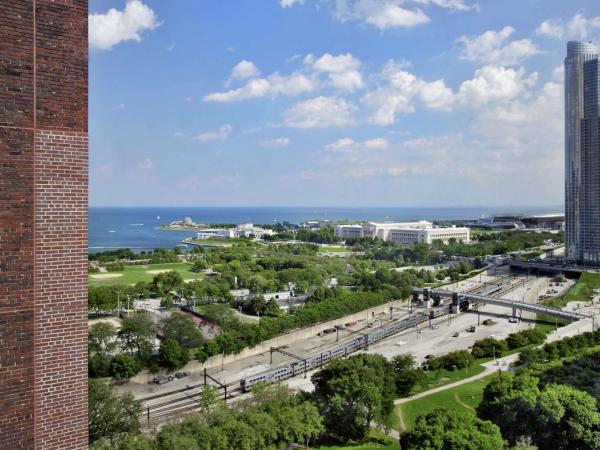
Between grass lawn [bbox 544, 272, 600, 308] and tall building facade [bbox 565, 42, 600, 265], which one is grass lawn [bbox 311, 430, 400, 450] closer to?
grass lawn [bbox 544, 272, 600, 308]

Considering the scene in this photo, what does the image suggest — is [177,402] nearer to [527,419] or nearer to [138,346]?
[138,346]

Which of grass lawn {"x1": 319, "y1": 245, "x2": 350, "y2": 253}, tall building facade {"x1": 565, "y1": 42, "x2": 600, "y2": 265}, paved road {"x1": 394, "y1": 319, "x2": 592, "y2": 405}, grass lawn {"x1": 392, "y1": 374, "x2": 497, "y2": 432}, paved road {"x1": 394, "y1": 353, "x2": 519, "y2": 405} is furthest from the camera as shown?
grass lawn {"x1": 319, "y1": 245, "x2": 350, "y2": 253}

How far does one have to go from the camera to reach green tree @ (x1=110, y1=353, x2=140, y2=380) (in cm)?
2875

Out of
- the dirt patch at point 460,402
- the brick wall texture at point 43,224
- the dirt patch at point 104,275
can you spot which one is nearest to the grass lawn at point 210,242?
the dirt patch at point 104,275

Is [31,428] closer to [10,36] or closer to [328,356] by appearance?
[10,36]

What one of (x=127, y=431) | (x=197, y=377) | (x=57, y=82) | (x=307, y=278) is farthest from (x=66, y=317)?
(x=307, y=278)

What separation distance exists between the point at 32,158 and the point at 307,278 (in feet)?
170

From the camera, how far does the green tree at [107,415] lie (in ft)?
57.8

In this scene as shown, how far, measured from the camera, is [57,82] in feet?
21.2

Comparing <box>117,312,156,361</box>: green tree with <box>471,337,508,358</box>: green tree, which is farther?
<box>471,337,508,358</box>: green tree

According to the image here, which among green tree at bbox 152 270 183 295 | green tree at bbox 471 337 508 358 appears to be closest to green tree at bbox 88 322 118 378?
green tree at bbox 152 270 183 295

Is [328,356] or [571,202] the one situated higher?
[571,202]

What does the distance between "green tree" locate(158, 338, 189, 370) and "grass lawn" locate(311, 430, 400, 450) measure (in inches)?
526

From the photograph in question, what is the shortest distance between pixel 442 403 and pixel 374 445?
20.3ft
